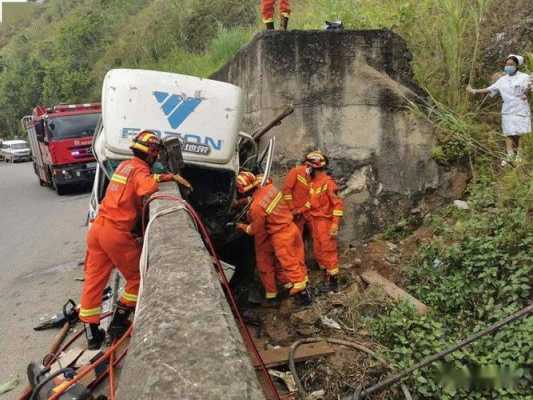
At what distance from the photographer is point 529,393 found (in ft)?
10.0

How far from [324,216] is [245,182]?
1.03 meters

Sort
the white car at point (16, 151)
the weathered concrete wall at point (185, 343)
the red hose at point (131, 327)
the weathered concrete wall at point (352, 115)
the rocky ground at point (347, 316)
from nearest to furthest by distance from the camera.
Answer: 1. the weathered concrete wall at point (185, 343)
2. the red hose at point (131, 327)
3. the rocky ground at point (347, 316)
4. the weathered concrete wall at point (352, 115)
5. the white car at point (16, 151)

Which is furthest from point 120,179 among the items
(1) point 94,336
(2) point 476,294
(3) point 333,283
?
(2) point 476,294

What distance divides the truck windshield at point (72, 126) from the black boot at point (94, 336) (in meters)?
9.44

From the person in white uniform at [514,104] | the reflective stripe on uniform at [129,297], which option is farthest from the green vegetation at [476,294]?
the reflective stripe on uniform at [129,297]

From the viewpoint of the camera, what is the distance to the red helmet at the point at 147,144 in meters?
3.73

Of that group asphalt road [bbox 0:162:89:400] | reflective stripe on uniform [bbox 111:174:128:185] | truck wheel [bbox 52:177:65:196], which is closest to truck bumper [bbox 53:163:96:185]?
truck wheel [bbox 52:177:65:196]

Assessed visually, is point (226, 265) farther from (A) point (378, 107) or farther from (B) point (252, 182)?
(A) point (378, 107)

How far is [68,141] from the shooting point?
487 inches

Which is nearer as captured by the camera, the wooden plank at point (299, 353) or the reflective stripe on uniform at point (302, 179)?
the wooden plank at point (299, 353)

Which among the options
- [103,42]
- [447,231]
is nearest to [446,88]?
[447,231]

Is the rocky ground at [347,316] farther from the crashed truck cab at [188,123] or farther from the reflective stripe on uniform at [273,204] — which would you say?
the crashed truck cab at [188,123]

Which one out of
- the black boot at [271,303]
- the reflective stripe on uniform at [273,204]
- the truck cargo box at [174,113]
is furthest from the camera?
the black boot at [271,303]

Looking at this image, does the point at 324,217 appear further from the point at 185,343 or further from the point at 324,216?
the point at 185,343
